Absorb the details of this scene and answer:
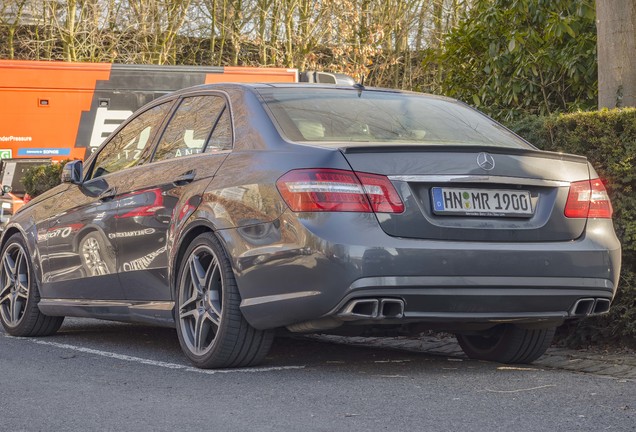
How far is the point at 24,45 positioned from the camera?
27.7m

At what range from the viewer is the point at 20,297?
8594 mm

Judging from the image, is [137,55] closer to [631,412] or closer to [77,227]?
[77,227]

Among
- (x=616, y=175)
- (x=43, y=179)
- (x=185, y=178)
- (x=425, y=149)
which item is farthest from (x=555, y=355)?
(x=43, y=179)

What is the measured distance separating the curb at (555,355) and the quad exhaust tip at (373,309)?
139cm

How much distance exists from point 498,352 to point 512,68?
5.38 metres

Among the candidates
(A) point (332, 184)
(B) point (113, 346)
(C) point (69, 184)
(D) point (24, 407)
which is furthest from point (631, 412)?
(C) point (69, 184)

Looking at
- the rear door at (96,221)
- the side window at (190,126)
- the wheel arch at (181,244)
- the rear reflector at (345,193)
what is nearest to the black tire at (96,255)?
the rear door at (96,221)

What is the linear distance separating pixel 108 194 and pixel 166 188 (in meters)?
A: 0.83

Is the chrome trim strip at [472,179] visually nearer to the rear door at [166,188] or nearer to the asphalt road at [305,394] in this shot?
the asphalt road at [305,394]

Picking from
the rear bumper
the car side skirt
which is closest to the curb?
the rear bumper

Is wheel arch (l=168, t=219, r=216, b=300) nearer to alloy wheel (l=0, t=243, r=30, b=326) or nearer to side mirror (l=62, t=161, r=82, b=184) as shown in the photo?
side mirror (l=62, t=161, r=82, b=184)

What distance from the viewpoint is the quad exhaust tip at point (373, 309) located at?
556 centimetres

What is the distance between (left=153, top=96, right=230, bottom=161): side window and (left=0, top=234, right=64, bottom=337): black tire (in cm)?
180

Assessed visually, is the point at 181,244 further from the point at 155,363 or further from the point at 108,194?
the point at 108,194
